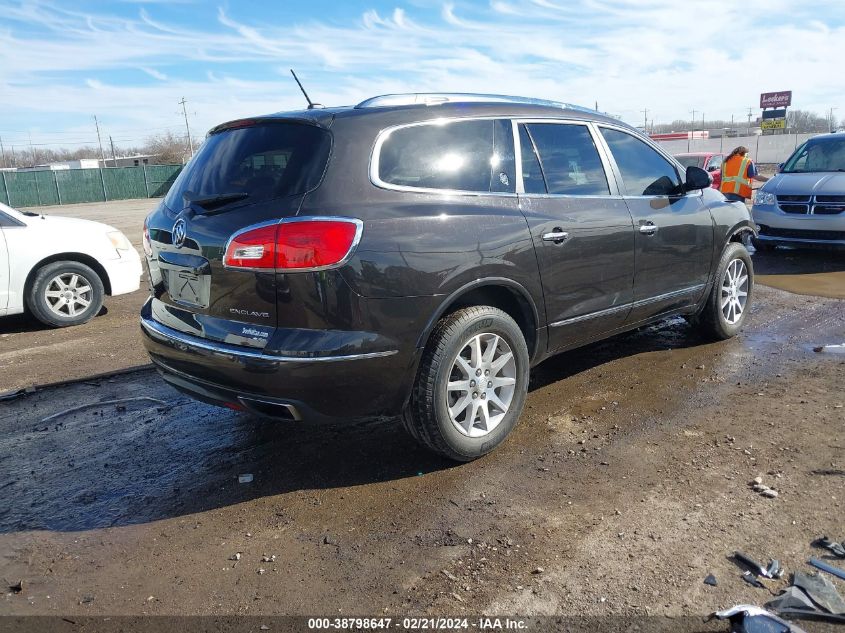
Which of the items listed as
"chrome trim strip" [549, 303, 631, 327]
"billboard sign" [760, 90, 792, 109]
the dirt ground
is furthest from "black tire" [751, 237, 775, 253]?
"billboard sign" [760, 90, 792, 109]

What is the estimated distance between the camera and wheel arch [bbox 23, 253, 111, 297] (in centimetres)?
705

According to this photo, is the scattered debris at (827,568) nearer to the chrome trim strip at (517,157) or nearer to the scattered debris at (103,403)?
the chrome trim strip at (517,157)

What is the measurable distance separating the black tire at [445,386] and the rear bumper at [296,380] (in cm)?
13

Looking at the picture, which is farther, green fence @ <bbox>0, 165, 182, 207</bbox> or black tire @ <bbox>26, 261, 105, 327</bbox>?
green fence @ <bbox>0, 165, 182, 207</bbox>

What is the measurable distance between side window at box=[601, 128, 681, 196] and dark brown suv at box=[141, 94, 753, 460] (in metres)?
0.32

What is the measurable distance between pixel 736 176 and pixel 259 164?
1131cm

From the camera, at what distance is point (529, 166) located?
4.04 meters

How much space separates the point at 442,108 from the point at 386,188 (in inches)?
26.4

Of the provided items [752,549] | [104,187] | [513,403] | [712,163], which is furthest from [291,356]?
[104,187]

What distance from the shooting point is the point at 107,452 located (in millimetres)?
4051

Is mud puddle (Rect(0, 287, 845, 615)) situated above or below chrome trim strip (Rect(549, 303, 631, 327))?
below

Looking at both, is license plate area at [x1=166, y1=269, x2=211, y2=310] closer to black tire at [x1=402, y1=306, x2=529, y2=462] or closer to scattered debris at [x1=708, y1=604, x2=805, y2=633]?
black tire at [x1=402, y1=306, x2=529, y2=462]

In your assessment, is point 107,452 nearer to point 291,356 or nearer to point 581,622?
point 291,356

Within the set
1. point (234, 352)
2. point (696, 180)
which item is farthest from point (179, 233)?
point (696, 180)
